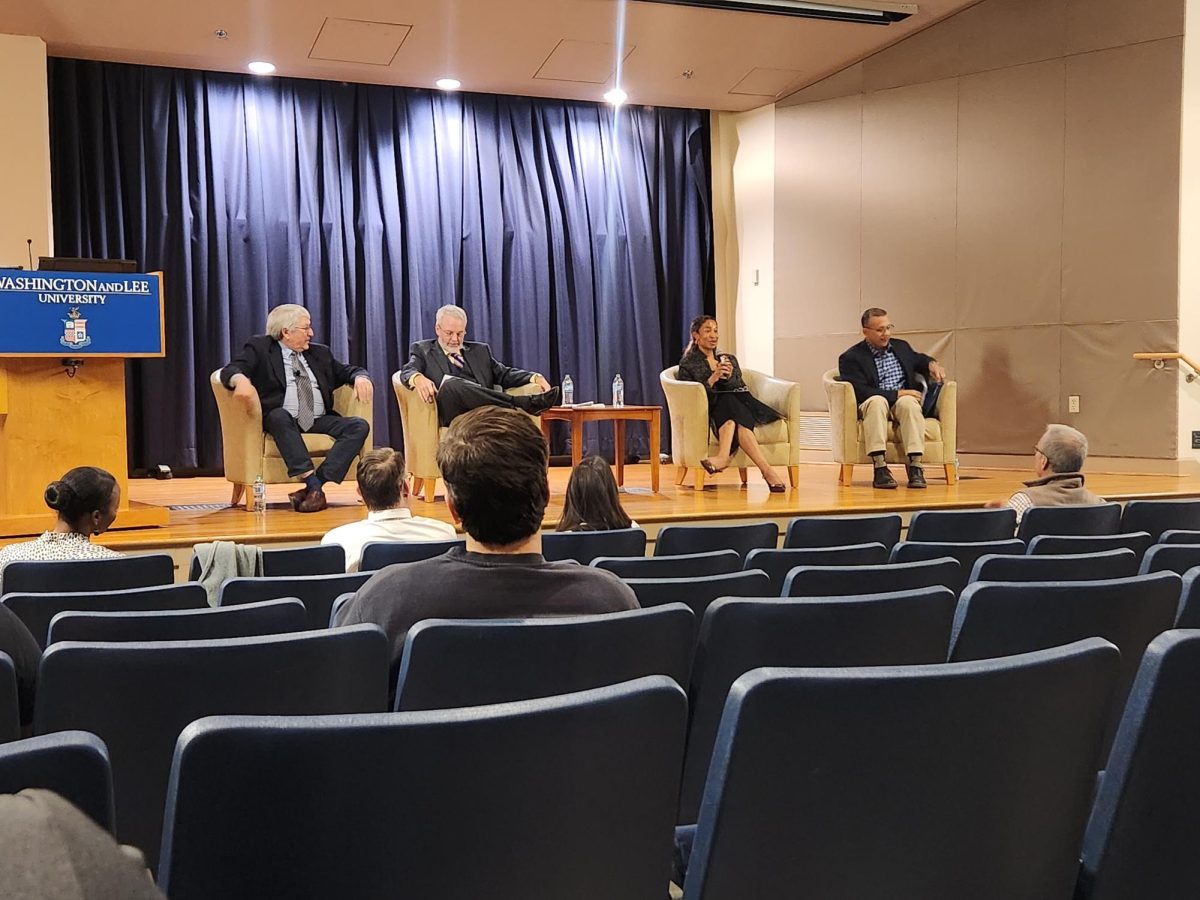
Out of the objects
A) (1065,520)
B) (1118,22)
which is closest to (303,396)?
(1065,520)

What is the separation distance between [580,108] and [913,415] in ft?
14.0

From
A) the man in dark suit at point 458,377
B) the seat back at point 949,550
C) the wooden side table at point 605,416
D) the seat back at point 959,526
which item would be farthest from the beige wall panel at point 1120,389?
the seat back at point 949,550

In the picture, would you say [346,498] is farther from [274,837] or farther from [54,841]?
[54,841]

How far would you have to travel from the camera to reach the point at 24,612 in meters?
2.26

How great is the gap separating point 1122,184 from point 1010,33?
4.58 ft

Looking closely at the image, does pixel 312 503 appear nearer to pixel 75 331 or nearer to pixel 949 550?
pixel 75 331

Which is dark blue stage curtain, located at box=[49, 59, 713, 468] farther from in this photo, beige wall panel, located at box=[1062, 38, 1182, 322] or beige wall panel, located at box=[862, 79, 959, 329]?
beige wall panel, located at box=[1062, 38, 1182, 322]

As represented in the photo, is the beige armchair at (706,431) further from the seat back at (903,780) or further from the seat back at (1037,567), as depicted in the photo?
the seat back at (903,780)

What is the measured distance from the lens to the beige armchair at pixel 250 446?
5605 mm

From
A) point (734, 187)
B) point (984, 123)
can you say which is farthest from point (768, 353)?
point (984, 123)

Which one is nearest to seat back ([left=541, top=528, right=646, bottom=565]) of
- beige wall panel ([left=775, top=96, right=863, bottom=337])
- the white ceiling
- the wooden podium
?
the wooden podium

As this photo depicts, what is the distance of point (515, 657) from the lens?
1.54 meters

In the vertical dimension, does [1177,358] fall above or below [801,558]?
above

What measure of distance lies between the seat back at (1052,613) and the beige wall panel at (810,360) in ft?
23.3
